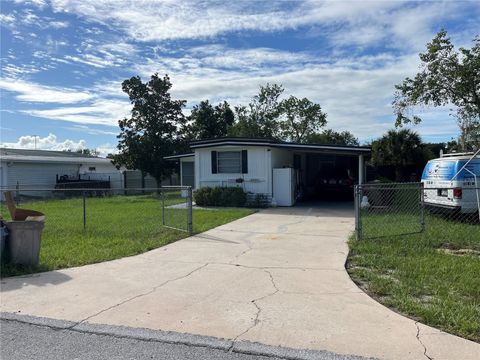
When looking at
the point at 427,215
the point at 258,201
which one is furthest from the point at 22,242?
the point at 258,201

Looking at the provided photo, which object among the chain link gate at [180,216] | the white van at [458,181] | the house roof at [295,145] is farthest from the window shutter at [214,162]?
the white van at [458,181]

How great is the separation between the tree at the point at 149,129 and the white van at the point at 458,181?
68.8 ft

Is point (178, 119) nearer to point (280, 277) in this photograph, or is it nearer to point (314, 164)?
point (314, 164)

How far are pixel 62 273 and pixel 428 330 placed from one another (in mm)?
A: 5402

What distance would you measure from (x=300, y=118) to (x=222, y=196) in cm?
3090

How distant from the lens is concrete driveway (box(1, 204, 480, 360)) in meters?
4.10

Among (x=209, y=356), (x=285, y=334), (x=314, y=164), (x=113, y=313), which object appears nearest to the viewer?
(x=209, y=356)

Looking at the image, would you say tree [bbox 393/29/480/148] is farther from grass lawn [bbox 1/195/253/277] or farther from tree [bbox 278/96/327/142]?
tree [bbox 278/96/327/142]

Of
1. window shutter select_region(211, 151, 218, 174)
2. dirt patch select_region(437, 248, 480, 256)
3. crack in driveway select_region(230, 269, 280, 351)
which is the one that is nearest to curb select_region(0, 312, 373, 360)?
crack in driveway select_region(230, 269, 280, 351)

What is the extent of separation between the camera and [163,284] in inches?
240

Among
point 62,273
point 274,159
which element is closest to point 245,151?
point 274,159

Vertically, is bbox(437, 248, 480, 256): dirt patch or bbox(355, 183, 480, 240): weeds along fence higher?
bbox(355, 183, 480, 240): weeds along fence

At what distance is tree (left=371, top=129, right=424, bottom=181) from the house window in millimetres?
10036

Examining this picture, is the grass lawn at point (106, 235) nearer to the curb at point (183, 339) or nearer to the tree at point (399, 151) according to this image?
the curb at point (183, 339)
